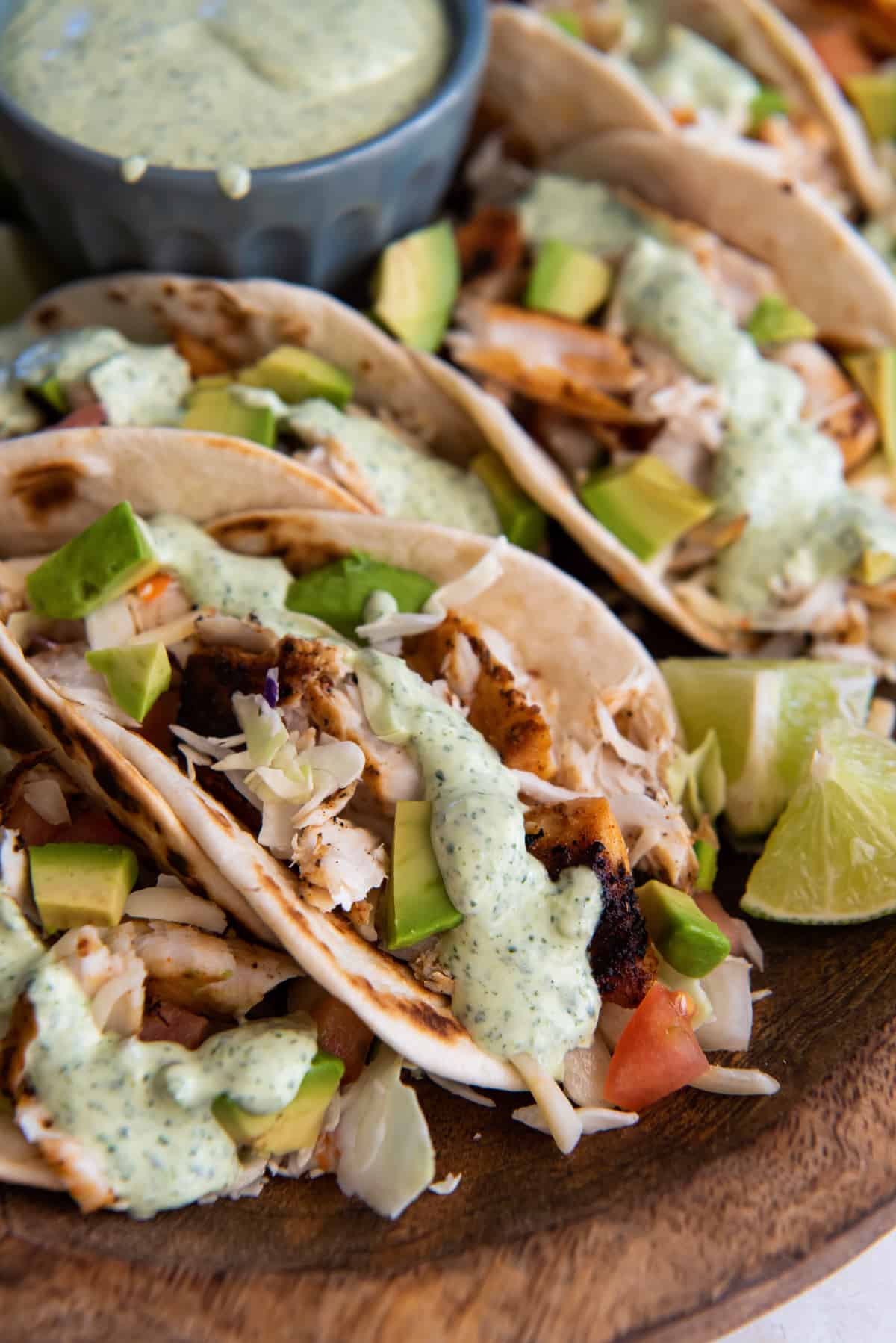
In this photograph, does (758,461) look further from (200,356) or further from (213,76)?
(213,76)

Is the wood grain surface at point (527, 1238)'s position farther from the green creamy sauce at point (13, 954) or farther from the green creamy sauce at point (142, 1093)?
the green creamy sauce at point (13, 954)

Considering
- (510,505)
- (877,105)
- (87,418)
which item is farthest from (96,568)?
(877,105)

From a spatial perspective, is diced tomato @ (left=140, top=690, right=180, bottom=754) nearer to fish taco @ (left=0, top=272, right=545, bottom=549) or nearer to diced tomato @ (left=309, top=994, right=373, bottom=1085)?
fish taco @ (left=0, top=272, right=545, bottom=549)

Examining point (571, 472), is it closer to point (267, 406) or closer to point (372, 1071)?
point (267, 406)

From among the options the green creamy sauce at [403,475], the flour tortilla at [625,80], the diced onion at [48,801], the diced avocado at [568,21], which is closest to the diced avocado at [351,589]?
the green creamy sauce at [403,475]

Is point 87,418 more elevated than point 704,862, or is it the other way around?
point 87,418
